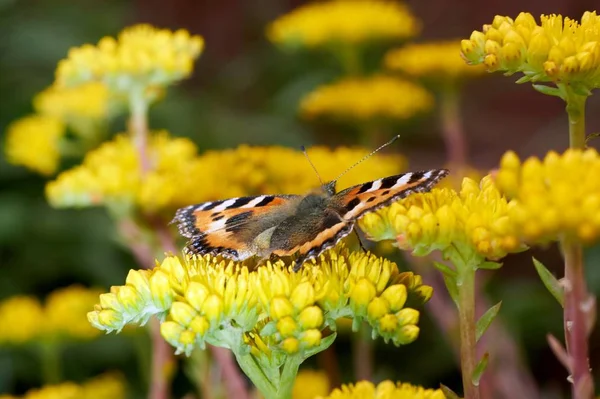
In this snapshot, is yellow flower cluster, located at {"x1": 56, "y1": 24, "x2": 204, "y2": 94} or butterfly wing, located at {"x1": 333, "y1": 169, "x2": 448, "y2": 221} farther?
yellow flower cluster, located at {"x1": 56, "y1": 24, "x2": 204, "y2": 94}

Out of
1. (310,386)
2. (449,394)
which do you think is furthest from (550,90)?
(310,386)

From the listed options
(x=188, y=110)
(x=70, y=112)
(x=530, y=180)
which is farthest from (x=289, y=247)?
(x=188, y=110)

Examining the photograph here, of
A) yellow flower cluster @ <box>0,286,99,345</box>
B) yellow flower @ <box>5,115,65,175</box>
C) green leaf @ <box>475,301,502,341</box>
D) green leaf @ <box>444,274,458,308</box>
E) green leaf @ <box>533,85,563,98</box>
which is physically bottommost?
yellow flower cluster @ <box>0,286,99,345</box>

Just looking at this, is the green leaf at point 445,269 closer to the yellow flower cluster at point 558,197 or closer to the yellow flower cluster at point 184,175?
the yellow flower cluster at point 558,197

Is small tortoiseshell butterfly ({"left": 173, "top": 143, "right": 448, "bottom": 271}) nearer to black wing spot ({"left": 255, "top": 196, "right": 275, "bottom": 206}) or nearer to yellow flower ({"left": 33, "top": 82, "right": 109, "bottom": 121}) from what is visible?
black wing spot ({"left": 255, "top": 196, "right": 275, "bottom": 206})

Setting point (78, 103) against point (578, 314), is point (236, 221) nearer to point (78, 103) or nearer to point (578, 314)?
point (578, 314)

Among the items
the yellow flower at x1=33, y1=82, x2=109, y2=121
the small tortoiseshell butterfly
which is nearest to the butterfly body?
the small tortoiseshell butterfly
